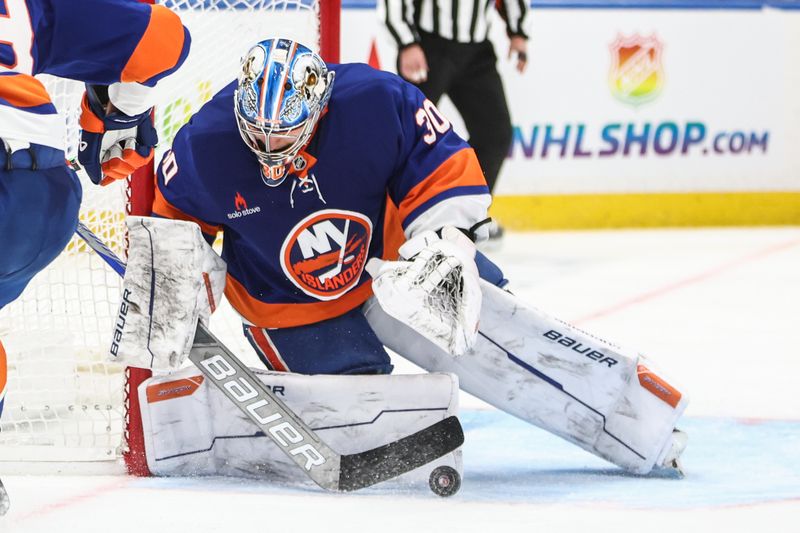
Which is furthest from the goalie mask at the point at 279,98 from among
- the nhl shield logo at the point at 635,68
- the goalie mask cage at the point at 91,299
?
the nhl shield logo at the point at 635,68

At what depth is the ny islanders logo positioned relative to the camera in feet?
7.18

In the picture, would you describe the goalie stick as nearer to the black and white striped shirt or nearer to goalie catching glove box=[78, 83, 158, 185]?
goalie catching glove box=[78, 83, 158, 185]

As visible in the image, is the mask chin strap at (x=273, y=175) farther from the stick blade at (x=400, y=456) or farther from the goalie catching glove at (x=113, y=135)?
the stick blade at (x=400, y=456)

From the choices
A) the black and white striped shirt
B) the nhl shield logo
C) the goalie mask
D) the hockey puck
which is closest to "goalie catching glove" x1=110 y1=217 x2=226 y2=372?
the goalie mask

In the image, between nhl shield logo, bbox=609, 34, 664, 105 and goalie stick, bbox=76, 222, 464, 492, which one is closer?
goalie stick, bbox=76, 222, 464, 492

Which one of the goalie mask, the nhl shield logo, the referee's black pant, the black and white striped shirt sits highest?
the goalie mask

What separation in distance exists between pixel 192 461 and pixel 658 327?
193cm

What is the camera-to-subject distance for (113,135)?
6.93ft

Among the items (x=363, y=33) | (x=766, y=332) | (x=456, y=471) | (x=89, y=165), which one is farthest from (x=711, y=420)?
(x=363, y=33)

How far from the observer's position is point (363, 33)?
5387 millimetres

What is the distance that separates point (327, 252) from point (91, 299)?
21.9 inches

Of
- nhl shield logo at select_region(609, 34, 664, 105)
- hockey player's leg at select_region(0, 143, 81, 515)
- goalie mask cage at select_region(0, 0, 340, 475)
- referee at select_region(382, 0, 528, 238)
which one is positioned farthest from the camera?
nhl shield logo at select_region(609, 34, 664, 105)

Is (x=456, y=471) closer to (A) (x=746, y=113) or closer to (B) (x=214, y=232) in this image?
(B) (x=214, y=232)

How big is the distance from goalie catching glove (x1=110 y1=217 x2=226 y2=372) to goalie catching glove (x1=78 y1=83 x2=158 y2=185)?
0.40ft
